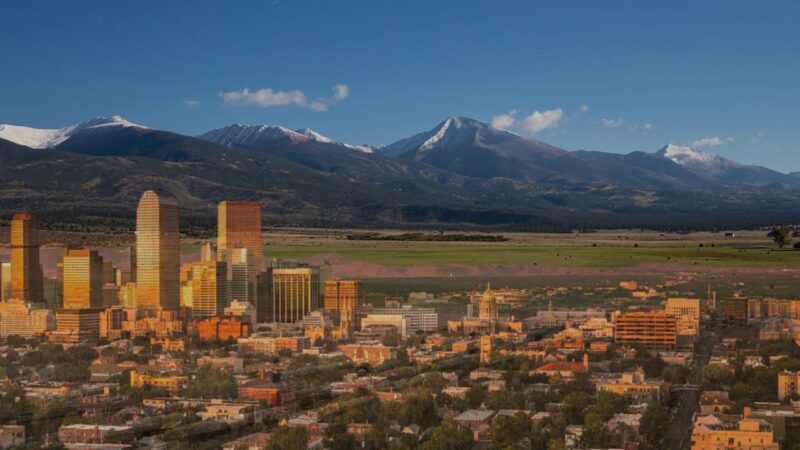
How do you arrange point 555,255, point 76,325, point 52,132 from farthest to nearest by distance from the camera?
point 52,132 → point 555,255 → point 76,325

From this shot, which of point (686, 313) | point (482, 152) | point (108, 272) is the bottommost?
point (686, 313)

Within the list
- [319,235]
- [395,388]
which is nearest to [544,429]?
[395,388]

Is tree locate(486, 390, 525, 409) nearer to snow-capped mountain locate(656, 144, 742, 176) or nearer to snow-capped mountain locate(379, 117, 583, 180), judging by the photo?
snow-capped mountain locate(379, 117, 583, 180)

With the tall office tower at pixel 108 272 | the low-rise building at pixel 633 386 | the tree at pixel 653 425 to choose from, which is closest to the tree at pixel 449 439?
the tree at pixel 653 425

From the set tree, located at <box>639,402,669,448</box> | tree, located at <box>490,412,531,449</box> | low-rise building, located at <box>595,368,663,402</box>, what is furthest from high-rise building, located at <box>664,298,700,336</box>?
tree, located at <box>490,412,531,449</box>

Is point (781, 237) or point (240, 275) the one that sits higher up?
point (781, 237)

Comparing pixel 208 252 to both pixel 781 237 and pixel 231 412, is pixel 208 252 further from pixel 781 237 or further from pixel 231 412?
pixel 231 412

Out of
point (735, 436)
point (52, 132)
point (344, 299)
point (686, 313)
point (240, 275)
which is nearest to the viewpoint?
point (735, 436)

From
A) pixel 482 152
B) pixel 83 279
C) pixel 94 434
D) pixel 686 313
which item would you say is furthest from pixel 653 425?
pixel 482 152

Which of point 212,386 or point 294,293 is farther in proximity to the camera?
point 294,293
